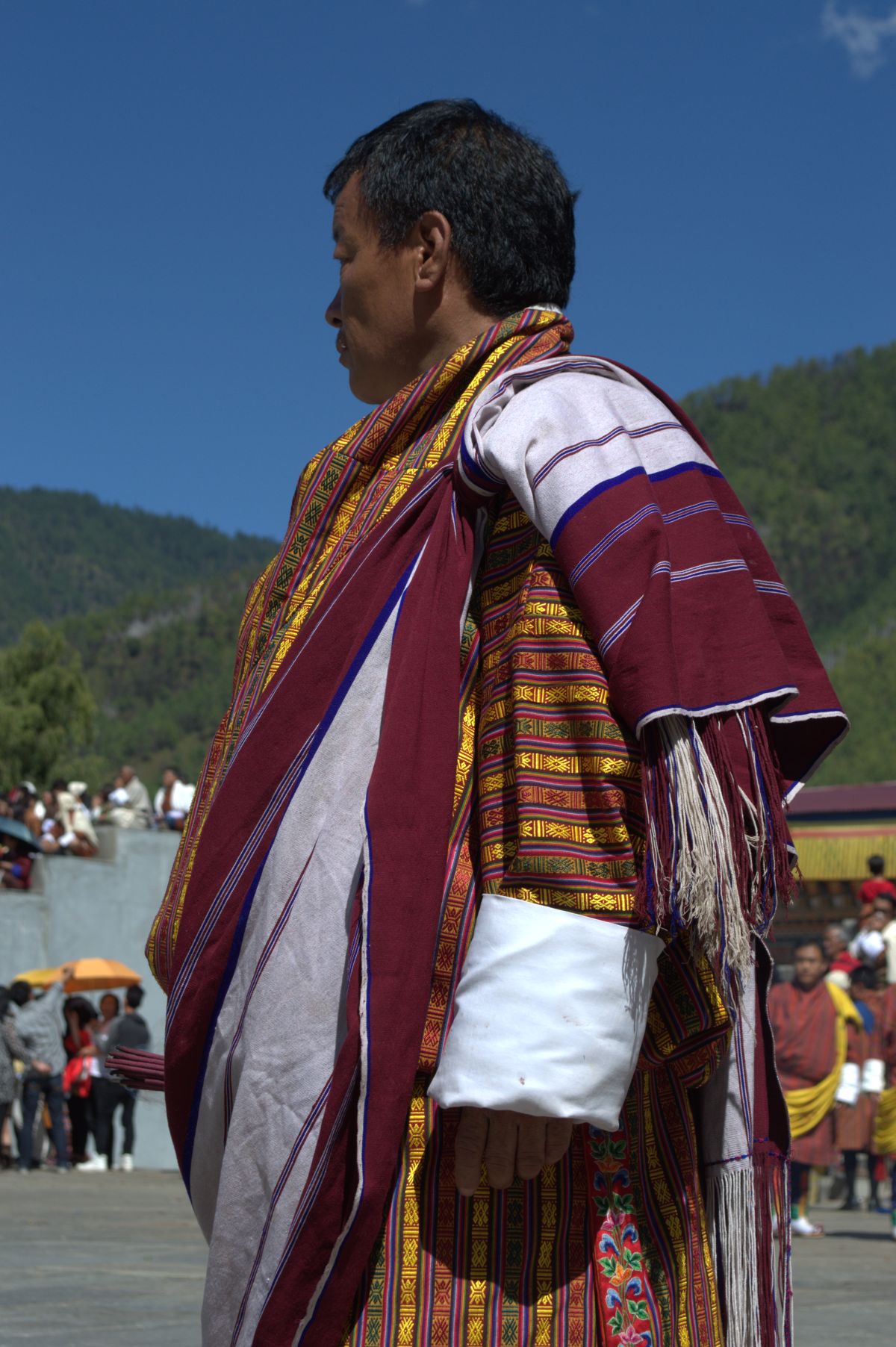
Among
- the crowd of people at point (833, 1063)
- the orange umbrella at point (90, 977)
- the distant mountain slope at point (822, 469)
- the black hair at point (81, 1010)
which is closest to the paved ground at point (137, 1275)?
the crowd of people at point (833, 1063)

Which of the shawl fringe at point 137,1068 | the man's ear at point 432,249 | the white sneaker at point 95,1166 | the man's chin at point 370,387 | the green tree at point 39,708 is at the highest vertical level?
the green tree at point 39,708

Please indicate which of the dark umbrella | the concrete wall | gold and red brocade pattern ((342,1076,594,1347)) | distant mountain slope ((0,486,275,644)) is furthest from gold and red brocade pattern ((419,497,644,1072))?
distant mountain slope ((0,486,275,644))

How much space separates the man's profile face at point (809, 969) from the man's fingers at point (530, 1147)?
361 inches

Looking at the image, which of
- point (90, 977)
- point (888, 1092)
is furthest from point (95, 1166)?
point (888, 1092)

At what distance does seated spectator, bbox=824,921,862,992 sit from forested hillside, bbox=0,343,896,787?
68522 mm

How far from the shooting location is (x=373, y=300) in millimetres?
2139

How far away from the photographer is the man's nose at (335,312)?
221 centimetres

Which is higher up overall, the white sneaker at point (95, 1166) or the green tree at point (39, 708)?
the green tree at point (39, 708)

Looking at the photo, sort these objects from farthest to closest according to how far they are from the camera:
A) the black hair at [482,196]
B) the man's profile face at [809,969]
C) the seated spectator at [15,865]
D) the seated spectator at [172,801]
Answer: the seated spectator at [172,801] → the seated spectator at [15,865] → the man's profile face at [809,969] → the black hair at [482,196]

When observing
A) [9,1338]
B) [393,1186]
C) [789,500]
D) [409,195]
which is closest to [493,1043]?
[393,1186]

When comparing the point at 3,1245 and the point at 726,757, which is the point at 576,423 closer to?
the point at 726,757

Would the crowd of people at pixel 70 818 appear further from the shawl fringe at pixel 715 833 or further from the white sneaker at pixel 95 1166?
the shawl fringe at pixel 715 833

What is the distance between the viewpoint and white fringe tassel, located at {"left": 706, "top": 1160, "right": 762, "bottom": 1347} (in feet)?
6.24

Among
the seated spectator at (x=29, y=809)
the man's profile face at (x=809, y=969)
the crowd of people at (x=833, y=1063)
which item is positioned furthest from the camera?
the seated spectator at (x=29, y=809)
